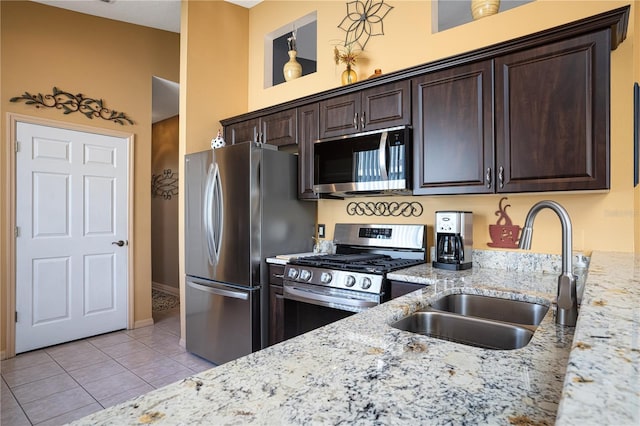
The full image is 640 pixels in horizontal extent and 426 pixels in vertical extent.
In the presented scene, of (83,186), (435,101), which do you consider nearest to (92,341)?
(83,186)

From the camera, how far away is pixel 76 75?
3.67 metres

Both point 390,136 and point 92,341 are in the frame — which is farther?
point 92,341

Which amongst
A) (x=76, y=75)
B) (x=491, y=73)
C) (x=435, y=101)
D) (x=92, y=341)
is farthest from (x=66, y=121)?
(x=491, y=73)

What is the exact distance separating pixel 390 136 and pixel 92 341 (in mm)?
3459

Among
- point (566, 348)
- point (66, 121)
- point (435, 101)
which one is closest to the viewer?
point (566, 348)

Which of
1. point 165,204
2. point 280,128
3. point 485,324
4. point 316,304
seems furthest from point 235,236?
point 165,204

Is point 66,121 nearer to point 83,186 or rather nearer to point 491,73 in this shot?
point 83,186

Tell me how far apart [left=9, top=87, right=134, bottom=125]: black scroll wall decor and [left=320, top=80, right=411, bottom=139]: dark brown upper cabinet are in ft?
8.05

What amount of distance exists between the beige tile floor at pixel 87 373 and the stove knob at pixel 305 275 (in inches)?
48.6

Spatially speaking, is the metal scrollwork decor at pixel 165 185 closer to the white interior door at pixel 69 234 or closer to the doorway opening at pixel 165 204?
the doorway opening at pixel 165 204

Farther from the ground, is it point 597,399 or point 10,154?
point 10,154

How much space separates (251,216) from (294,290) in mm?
638

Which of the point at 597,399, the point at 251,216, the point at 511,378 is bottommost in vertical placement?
the point at 511,378

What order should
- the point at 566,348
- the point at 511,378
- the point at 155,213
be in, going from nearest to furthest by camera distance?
the point at 511,378
the point at 566,348
the point at 155,213
